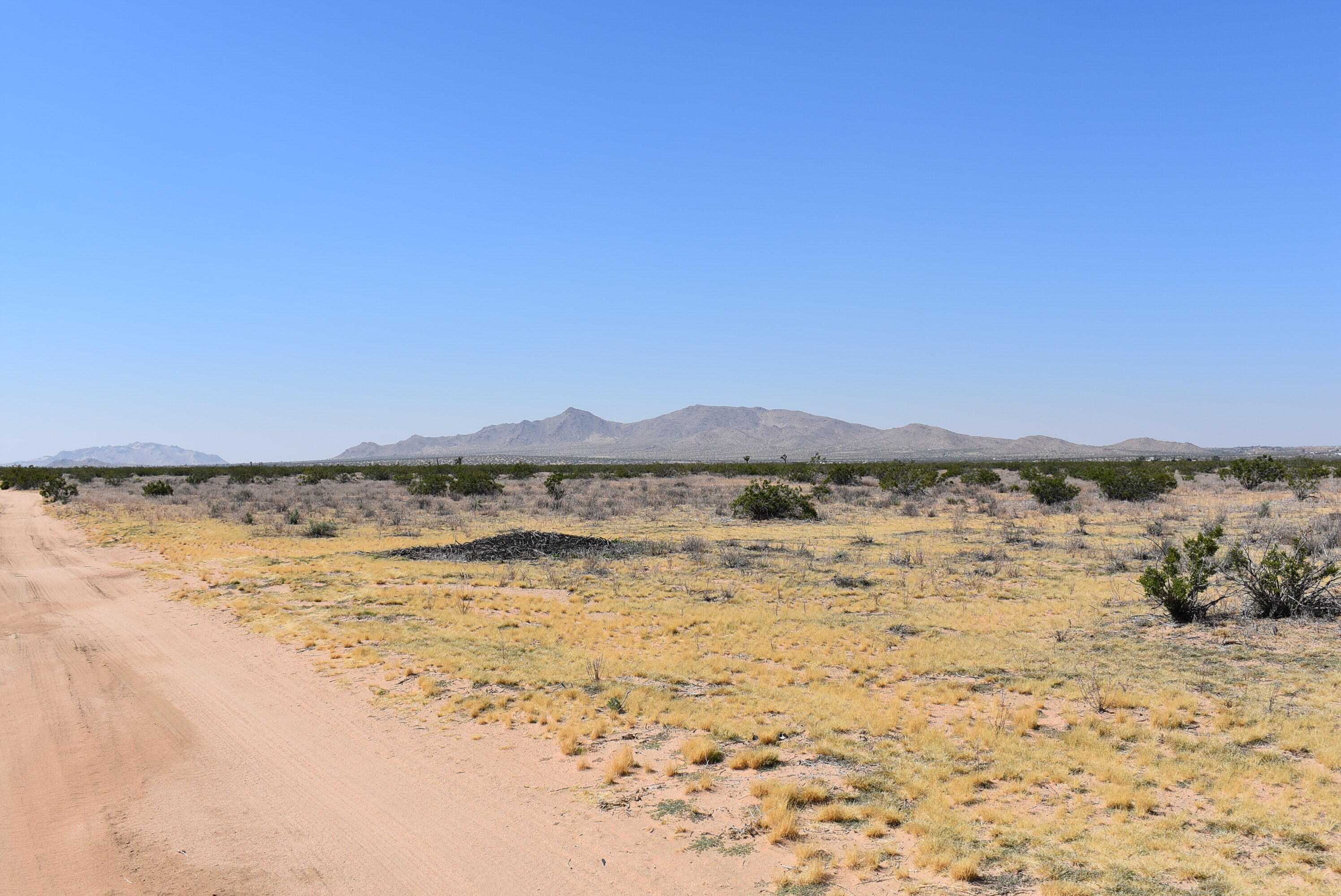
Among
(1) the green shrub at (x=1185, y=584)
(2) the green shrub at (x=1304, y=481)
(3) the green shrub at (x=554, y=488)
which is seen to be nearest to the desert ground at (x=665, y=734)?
(1) the green shrub at (x=1185, y=584)

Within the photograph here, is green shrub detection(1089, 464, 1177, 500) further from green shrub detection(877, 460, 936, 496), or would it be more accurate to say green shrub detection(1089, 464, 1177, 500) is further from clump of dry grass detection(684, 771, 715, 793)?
clump of dry grass detection(684, 771, 715, 793)

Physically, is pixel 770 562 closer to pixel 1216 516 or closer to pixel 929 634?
pixel 929 634

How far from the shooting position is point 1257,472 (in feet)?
148

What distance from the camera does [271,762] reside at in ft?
27.2

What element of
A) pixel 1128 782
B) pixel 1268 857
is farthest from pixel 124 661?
pixel 1268 857

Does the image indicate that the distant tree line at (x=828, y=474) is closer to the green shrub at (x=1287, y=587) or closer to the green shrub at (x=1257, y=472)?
the green shrub at (x=1257, y=472)

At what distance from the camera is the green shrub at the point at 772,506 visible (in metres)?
34.2

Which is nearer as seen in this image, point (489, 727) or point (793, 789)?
point (793, 789)

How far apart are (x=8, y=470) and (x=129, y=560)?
82842mm

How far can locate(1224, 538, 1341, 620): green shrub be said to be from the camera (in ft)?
43.7

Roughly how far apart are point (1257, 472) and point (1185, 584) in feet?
135

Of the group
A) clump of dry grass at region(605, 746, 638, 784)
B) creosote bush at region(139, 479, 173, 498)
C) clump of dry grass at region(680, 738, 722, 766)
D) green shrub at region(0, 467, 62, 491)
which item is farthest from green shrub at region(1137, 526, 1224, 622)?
green shrub at region(0, 467, 62, 491)

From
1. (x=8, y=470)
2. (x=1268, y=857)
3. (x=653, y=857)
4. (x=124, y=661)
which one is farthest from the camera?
(x=8, y=470)

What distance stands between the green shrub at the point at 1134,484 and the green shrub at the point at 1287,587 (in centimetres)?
2782
